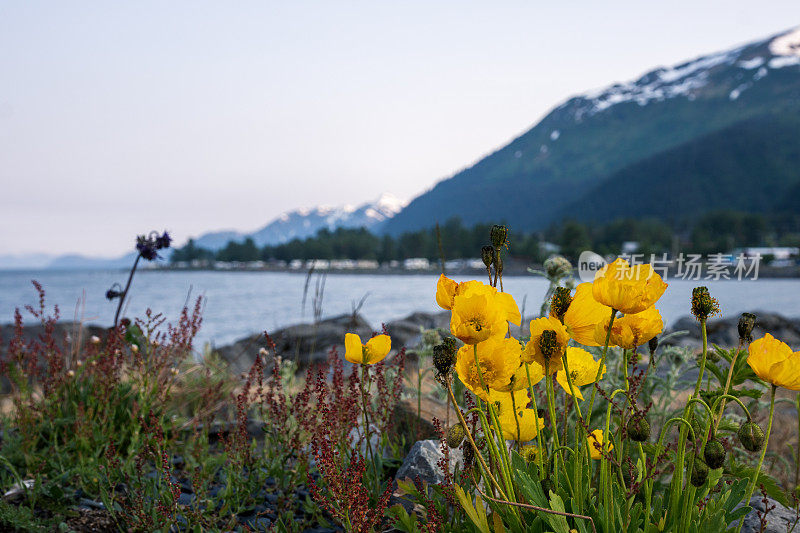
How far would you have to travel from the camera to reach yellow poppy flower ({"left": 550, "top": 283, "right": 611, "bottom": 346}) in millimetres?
1298

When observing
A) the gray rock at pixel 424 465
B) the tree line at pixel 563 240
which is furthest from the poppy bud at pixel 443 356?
the tree line at pixel 563 240

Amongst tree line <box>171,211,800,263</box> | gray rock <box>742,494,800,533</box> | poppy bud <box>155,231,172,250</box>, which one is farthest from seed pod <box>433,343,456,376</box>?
tree line <box>171,211,800,263</box>

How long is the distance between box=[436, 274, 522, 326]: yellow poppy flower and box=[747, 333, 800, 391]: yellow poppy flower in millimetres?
565

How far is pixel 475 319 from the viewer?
3.95 ft

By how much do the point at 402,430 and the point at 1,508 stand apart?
79.0 inches

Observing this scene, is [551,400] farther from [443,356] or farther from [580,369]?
[443,356]

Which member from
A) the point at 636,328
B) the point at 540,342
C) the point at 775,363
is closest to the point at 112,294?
the point at 540,342

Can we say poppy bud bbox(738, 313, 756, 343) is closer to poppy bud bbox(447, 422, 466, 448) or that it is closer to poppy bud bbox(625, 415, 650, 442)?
poppy bud bbox(625, 415, 650, 442)

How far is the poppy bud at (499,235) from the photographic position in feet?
4.42

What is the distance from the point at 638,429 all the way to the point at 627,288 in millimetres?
376

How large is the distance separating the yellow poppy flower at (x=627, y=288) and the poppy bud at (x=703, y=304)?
8cm

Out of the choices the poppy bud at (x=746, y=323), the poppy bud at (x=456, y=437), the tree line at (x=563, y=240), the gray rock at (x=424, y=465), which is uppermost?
the tree line at (x=563, y=240)

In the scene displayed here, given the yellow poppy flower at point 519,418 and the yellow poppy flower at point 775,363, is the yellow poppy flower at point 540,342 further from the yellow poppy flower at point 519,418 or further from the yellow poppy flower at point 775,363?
the yellow poppy flower at point 775,363

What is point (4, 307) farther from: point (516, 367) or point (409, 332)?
point (516, 367)
